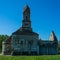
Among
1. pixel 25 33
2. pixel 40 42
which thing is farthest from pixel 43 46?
pixel 25 33

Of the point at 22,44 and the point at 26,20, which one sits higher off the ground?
the point at 26,20

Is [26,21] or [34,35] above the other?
[26,21]

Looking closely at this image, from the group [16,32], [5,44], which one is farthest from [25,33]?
[5,44]

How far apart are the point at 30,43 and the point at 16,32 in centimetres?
488

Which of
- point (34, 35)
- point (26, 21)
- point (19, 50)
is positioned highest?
point (26, 21)

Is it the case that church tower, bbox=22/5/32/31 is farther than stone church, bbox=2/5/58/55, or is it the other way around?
church tower, bbox=22/5/32/31

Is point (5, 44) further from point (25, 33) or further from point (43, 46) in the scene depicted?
point (43, 46)

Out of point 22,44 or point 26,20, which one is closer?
point 22,44

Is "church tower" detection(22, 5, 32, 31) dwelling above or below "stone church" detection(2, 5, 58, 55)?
above

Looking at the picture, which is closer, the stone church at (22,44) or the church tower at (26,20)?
the stone church at (22,44)

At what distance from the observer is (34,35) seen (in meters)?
61.5

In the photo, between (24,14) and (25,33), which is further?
(24,14)

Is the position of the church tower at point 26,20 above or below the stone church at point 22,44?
above

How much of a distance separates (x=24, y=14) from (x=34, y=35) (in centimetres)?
762
